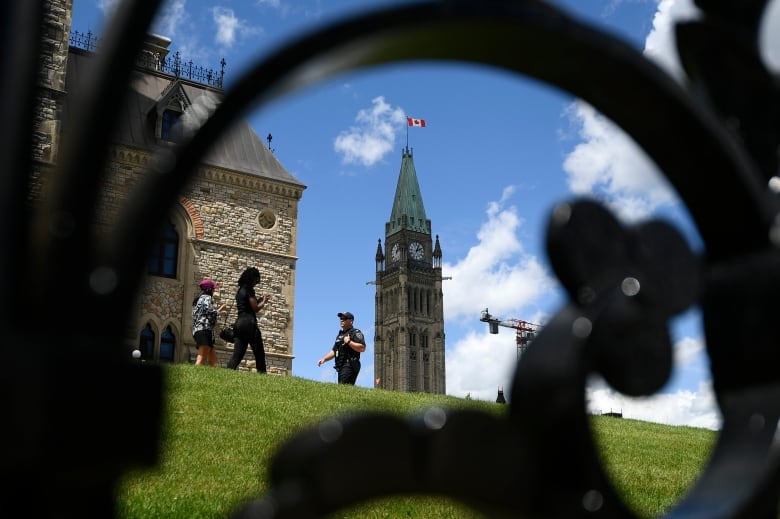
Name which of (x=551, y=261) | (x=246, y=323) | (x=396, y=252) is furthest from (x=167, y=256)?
(x=396, y=252)

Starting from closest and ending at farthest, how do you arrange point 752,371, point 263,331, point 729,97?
point 752,371 → point 729,97 → point 263,331

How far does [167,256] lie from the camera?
23656mm

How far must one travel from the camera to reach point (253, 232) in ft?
83.6

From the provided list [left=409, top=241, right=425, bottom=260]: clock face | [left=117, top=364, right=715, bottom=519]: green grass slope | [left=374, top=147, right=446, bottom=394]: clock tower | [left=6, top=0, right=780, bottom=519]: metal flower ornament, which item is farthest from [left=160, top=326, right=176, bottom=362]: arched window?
[left=409, top=241, right=425, bottom=260]: clock face

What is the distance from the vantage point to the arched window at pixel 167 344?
2319cm

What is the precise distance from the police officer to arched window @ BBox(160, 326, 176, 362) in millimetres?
11750

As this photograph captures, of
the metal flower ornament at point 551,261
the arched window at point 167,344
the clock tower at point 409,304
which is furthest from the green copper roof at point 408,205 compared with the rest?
the metal flower ornament at point 551,261

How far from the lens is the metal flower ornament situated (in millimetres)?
713

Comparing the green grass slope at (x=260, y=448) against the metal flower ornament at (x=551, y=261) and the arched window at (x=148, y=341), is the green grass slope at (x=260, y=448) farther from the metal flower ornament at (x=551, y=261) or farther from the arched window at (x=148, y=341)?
the arched window at (x=148, y=341)

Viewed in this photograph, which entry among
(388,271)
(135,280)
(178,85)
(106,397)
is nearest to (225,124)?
(135,280)

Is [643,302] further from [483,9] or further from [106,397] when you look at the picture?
[106,397]

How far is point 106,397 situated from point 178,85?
2678 cm

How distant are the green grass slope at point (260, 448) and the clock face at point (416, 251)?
87213mm

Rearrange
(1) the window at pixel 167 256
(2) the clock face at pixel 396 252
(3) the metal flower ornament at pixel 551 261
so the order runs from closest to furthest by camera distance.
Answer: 1. (3) the metal flower ornament at pixel 551 261
2. (1) the window at pixel 167 256
3. (2) the clock face at pixel 396 252
